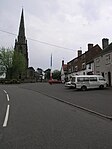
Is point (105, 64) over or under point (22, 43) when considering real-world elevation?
under

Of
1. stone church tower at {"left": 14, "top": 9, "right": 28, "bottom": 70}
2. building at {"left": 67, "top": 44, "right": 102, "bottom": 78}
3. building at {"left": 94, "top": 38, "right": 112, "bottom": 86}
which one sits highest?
stone church tower at {"left": 14, "top": 9, "right": 28, "bottom": 70}

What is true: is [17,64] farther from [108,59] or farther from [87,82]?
[87,82]

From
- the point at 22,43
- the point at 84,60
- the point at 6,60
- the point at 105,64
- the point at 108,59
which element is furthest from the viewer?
the point at 22,43

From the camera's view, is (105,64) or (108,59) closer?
(108,59)

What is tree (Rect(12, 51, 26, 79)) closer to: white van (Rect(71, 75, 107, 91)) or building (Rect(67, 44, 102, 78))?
building (Rect(67, 44, 102, 78))

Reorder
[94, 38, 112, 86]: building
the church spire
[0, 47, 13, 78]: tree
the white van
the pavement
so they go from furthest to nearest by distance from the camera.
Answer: the church spire, [0, 47, 13, 78]: tree, [94, 38, 112, 86]: building, the white van, the pavement

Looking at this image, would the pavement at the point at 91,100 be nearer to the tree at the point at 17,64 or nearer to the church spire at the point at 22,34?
the tree at the point at 17,64

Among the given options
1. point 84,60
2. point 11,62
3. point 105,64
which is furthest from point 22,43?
point 105,64

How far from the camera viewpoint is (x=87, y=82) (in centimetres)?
3381

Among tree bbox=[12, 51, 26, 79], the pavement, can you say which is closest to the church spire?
tree bbox=[12, 51, 26, 79]

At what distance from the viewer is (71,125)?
28.9ft

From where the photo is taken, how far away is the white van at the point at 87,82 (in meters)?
33.7

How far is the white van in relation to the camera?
111 feet

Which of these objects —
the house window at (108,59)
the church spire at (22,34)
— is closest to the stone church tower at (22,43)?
the church spire at (22,34)
